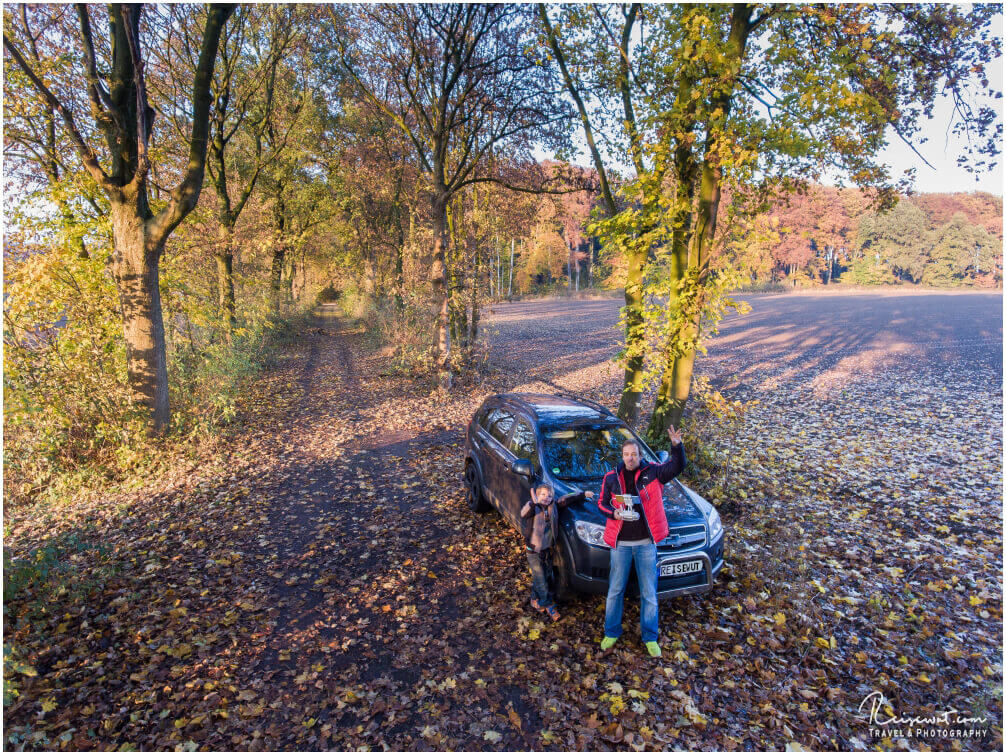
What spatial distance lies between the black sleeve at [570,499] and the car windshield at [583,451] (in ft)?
1.88

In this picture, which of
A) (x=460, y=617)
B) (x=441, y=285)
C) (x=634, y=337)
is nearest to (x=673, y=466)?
(x=460, y=617)

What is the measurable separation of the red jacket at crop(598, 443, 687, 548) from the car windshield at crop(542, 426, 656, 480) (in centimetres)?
101

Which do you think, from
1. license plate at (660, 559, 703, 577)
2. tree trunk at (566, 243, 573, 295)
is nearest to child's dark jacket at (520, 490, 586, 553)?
license plate at (660, 559, 703, 577)

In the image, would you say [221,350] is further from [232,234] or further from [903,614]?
[903,614]

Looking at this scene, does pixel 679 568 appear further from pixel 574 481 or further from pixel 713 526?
pixel 574 481

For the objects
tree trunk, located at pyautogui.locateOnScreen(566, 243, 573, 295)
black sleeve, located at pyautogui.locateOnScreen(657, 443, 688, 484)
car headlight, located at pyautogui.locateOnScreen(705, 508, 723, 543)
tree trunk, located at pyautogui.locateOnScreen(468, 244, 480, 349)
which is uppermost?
tree trunk, located at pyautogui.locateOnScreen(566, 243, 573, 295)

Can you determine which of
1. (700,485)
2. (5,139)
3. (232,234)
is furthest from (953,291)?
(5,139)

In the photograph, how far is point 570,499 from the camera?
16.0 feet

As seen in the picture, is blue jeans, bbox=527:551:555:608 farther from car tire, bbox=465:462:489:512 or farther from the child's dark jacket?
car tire, bbox=465:462:489:512

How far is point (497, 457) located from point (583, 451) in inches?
50.2

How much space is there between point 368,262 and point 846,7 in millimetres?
27314

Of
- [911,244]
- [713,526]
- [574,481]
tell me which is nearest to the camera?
[713,526]

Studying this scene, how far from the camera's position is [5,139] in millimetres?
9523

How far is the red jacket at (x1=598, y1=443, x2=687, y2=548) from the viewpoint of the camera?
443cm
